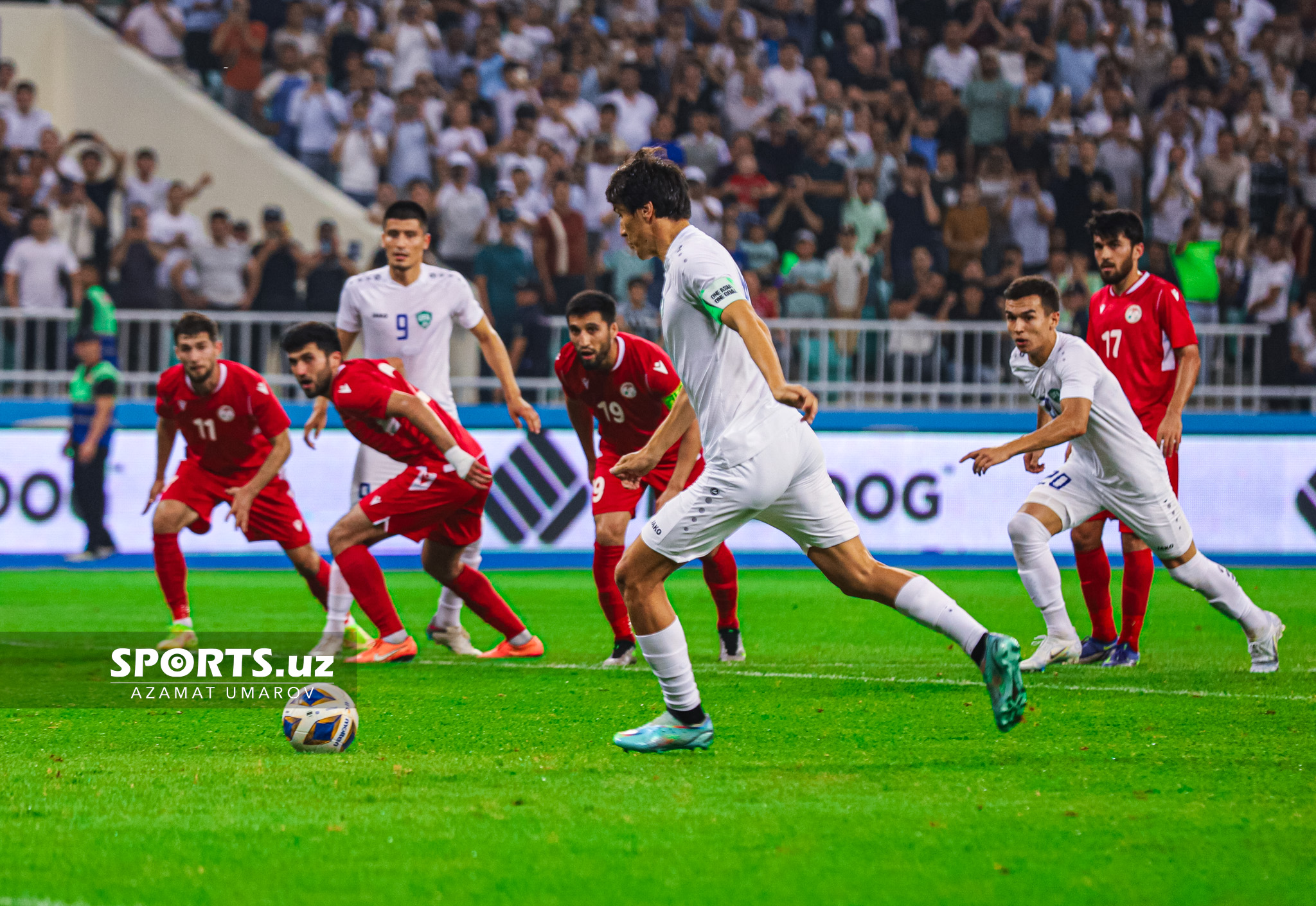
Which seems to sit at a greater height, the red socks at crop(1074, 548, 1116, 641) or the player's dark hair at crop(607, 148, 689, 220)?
the player's dark hair at crop(607, 148, 689, 220)

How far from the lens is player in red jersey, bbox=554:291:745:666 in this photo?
874 centimetres

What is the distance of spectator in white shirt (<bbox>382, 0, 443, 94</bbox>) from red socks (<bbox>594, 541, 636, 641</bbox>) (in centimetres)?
1118

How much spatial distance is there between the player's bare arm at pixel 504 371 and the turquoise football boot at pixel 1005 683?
3.80 meters

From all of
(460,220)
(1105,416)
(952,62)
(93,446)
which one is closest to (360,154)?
(460,220)

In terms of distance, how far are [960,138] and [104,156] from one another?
982cm

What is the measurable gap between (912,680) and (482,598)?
7.97 feet

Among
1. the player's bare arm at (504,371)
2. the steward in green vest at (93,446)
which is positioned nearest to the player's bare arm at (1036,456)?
the player's bare arm at (504,371)

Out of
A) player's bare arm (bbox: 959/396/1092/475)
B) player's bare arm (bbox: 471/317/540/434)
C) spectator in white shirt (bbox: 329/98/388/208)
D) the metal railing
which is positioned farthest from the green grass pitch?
spectator in white shirt (bbox: 329/98/388/208)

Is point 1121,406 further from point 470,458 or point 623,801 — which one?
point 623,801

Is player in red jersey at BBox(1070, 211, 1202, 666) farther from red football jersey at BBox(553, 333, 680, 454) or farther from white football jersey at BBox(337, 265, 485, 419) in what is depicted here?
white football jersey at BBox(337, 265, 485, 419)

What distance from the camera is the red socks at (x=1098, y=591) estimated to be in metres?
8.89

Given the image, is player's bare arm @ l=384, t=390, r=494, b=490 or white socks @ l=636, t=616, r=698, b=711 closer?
white socks @ l=636, t=616, r=698, b=711

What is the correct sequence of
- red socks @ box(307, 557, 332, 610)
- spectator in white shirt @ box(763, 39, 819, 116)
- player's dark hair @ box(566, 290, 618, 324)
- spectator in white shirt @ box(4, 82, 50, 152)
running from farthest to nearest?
spectator in white shirt @ box(763, 39, 819, 116) < spectator in white shirt @ box(4, 82, 50, 152) < red socks @ box(307, 557, 332, 610) < player's dark hair @ box(566, 290, 618, 324)

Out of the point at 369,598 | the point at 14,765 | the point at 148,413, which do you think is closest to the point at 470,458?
the point at 369,598
